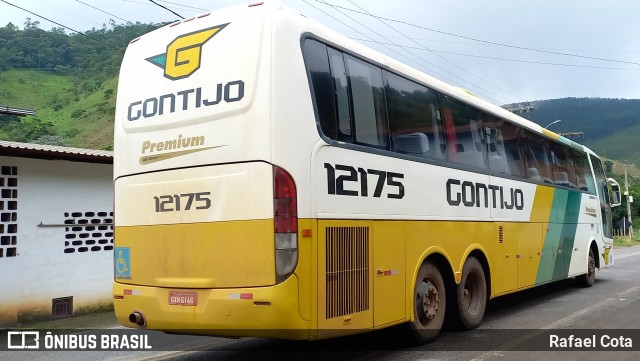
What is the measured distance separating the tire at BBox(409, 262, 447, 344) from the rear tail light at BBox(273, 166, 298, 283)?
7.05 feet

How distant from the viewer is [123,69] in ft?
21.0

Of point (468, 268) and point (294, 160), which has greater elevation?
point (294, 160)

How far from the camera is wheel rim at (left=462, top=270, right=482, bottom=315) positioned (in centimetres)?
801

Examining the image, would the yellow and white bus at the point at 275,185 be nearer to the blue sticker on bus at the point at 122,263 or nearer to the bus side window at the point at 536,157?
the blue sticker on bus at the point at 122,263

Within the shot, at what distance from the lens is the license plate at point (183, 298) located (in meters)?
5.24

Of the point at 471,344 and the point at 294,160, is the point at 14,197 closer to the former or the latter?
the point at 294,160

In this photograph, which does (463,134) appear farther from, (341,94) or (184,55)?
(184,55)

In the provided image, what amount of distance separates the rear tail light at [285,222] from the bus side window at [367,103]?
1.15 metres

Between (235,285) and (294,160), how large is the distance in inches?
47.5

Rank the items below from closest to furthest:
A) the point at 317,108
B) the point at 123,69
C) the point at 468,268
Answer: the point at 317,108
the point at 123,69
the point at 468,268

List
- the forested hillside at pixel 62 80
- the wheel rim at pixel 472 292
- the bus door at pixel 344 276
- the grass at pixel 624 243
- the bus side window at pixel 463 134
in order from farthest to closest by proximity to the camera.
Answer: the forested hillside at pixel 62 80, the grass at pixel 624 243, the wheel rim at pixel 472 292, the bus side window at pixel 463 134, the bus door at pixel 344 276

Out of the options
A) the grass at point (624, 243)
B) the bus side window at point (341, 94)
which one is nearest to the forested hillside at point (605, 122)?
the grass at point (624, 243)

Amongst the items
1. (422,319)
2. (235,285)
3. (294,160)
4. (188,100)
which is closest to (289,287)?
(235,285)

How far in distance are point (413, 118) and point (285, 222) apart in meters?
2.74
